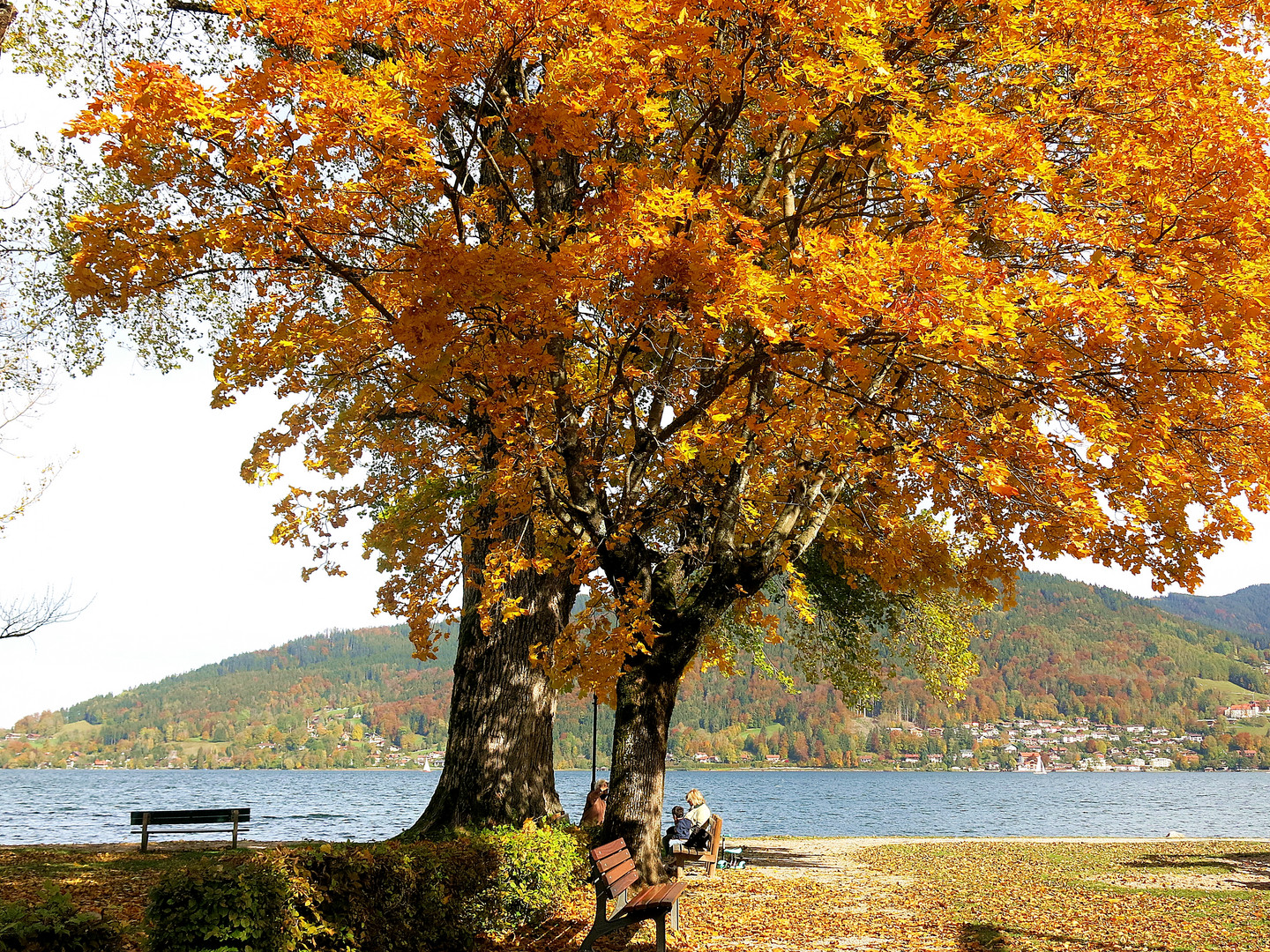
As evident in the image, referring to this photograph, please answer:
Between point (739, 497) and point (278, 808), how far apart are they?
58.7 m

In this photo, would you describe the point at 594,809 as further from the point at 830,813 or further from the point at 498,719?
the point at 830,813

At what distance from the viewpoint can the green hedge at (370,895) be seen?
17.2 ft

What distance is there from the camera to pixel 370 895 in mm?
6570

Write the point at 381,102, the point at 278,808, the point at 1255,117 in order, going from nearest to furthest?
1. the point at 381,102
2. the point at 1255,117
3. the point at 278,808

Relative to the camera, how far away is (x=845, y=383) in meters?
8.88

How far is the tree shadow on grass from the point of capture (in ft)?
25.4

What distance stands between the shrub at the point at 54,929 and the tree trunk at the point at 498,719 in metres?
6.40

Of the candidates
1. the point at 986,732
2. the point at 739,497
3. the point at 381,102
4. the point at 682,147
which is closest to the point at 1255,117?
the point at 682,147

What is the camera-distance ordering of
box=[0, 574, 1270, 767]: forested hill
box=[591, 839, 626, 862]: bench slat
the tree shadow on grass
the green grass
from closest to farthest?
box=[591, 839, 626, 862]: bench slat < the tree shadow on grass < box=[0, 574, 1270, 767]: forested hill < the green grass

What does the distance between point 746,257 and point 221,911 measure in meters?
5.34

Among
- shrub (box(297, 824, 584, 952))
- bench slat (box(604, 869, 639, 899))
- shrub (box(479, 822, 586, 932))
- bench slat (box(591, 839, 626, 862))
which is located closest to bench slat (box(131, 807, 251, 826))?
shrub (box(479, 822, 586, 932))

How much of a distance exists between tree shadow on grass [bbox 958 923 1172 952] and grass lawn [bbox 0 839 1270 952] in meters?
0.02

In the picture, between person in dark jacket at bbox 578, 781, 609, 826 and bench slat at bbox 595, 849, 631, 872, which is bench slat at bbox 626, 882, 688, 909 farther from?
person in dark jacket at bbox 578, 781, 609, 826

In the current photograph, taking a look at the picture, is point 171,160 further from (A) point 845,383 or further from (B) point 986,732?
(B) point 986,732
